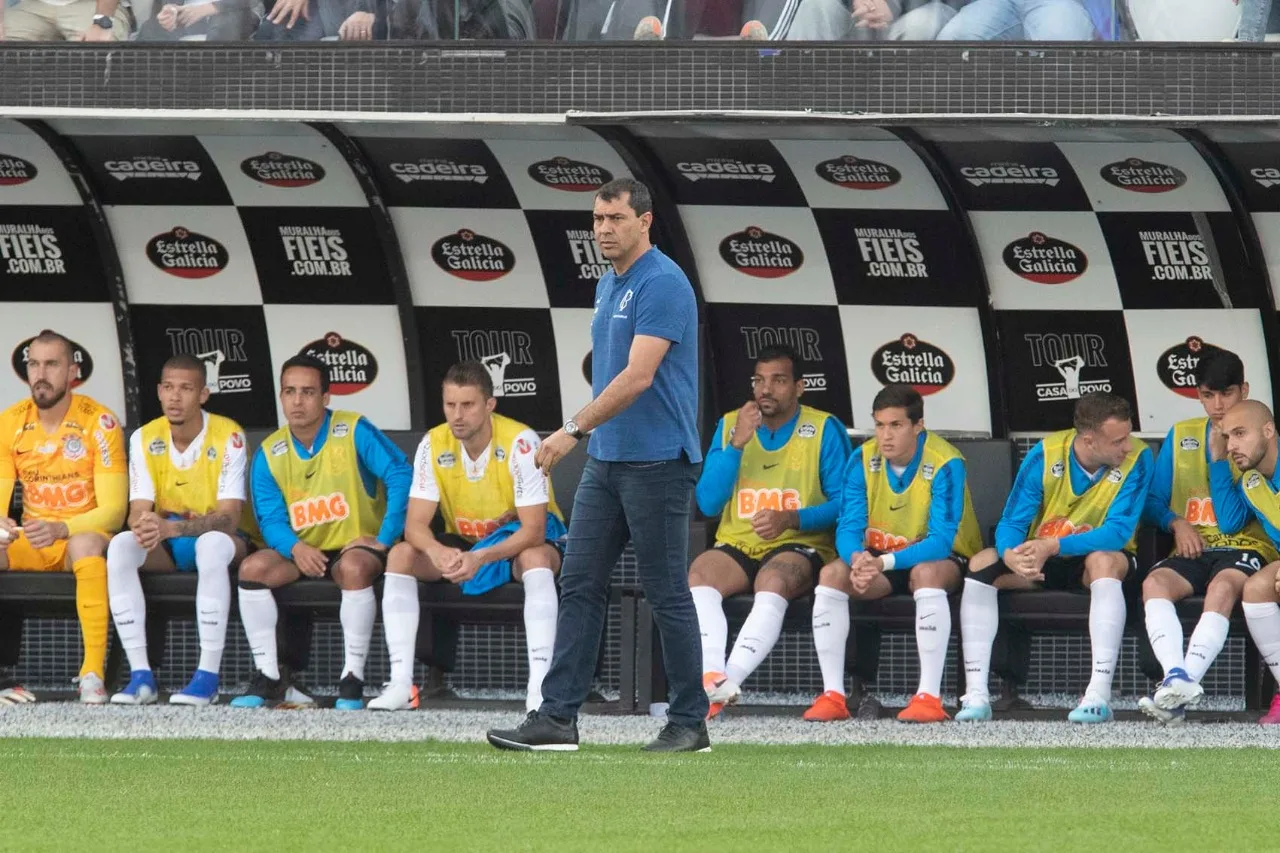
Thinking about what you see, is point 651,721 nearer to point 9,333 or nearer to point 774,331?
point 774,331

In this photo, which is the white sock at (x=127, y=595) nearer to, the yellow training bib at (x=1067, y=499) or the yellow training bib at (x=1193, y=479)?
the yellow training bib at (x=1067, y=499)

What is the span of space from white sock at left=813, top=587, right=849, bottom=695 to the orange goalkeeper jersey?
2705 millimetres

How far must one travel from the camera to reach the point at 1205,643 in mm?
7250

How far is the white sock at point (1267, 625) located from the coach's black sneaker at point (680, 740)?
7.50ft

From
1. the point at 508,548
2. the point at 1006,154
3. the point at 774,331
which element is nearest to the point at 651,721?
the point at 508,548

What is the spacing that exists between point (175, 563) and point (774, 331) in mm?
2505

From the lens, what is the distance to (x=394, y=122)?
7.73 m

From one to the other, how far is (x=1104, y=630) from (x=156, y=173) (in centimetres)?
417

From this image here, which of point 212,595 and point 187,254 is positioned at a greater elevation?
point 187,254

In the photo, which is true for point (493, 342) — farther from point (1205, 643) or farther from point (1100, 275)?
point (1205, 643)

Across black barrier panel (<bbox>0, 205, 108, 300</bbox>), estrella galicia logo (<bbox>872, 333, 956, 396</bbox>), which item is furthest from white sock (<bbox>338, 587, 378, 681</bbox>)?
estrella galicia logo (<bbox>872, 333, 956, 396</bbox>)

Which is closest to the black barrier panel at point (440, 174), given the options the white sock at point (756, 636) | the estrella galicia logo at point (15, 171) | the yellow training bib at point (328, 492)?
the yellow training bib at point (328, 492)

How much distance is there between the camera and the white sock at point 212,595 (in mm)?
7918

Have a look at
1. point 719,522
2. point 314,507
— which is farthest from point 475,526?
point 719,522
